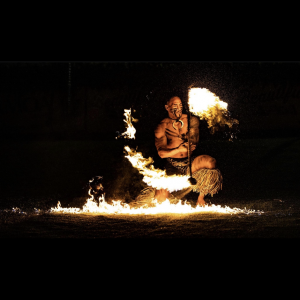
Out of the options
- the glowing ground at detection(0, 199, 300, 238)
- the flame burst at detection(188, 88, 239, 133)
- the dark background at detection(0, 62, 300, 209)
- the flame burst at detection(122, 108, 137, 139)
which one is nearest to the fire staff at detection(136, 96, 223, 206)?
the flame burst at detection(188, 88, 239, 133)

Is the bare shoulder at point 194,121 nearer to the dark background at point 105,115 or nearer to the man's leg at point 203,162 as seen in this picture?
the man's leg at point 203,162

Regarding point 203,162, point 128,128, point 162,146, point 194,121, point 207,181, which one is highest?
point 128,128

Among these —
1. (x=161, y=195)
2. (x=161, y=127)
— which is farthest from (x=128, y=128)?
(x=161, y=195)

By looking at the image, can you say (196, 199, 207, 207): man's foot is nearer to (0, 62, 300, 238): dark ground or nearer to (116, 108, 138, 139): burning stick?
(0, 62, 300, 238): dark ground

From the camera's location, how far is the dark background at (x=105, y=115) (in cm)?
850

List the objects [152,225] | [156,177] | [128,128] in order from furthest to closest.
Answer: [128,128]
[156,177]
[152,225]

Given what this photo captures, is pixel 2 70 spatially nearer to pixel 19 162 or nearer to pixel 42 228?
pixel 19 162

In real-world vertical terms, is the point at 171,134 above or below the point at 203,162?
above

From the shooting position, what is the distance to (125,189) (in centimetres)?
767

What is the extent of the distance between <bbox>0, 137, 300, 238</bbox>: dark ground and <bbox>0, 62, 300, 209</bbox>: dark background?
0.03 meters

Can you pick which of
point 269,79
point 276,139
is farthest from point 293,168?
point 269,79

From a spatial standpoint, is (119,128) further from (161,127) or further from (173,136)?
(173,136)

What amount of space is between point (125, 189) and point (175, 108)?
185 centimetres

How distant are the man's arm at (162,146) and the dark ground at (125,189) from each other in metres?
0.88
